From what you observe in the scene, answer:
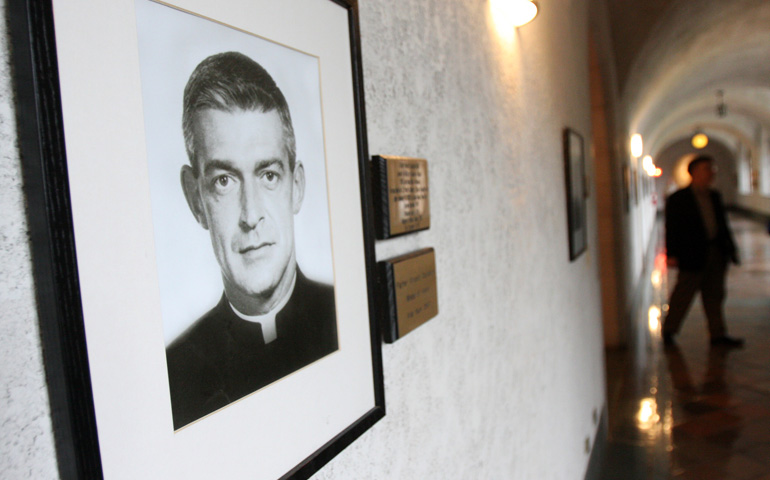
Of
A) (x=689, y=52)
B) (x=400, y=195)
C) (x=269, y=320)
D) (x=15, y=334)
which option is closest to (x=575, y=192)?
(x=400, y=195)

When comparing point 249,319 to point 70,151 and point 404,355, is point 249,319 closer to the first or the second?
point 70,151

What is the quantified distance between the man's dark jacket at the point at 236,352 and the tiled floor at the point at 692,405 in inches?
132

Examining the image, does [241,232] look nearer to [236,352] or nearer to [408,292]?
[236,352]

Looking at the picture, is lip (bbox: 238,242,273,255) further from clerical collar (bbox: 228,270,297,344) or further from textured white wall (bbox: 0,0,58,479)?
textured white wall (bbox: 0,0,58,479)

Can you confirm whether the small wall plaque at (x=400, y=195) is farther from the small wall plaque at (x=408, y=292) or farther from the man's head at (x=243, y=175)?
the man's head at (x=243, y=175)

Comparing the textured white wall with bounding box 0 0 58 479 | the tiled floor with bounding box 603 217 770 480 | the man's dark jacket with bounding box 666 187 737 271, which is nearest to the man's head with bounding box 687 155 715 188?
the man's dark jacket with bounding box 666 187 737 271

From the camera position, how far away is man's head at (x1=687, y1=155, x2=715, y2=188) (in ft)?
18.8

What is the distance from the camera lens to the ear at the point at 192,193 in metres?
0.60

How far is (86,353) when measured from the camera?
0.49 m

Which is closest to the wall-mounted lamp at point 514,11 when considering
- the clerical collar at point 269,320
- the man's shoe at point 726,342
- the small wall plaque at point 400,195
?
the small wall plaque at point 400,195

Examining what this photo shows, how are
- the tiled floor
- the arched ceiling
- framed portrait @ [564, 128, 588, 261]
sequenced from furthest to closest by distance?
the arched ceiling < the tiled floor < framed portrait @ [564, 128, 588, 261]

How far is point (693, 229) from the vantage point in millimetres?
5812

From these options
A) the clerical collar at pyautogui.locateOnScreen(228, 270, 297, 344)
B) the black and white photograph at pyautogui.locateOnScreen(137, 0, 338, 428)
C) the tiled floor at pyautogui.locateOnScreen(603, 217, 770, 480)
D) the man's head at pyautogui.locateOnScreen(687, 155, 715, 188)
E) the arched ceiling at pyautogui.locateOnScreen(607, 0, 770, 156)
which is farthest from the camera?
the arched ceiling at pyautogui.locateOnScreen(607, 0, 770, 156)

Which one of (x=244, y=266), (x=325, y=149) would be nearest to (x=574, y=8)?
(x=325, y=149)
